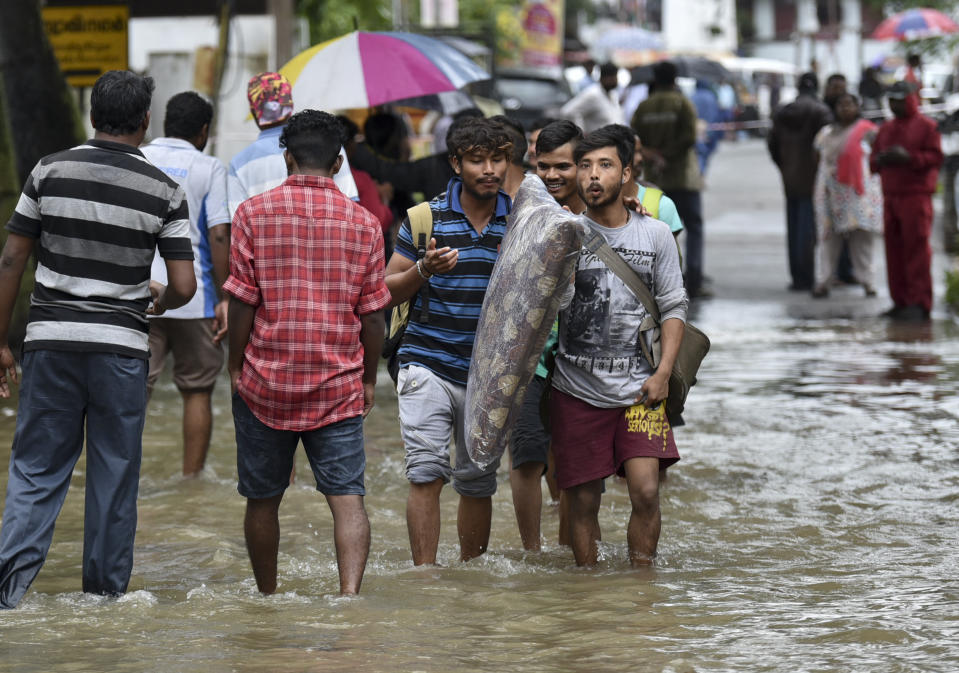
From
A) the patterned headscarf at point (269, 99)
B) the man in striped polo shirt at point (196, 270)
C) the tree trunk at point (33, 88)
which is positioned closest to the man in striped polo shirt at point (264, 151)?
the patterned headscarf at point (269, 99)

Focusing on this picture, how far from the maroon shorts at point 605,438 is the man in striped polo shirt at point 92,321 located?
4.88 feet

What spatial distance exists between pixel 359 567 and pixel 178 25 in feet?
44.2

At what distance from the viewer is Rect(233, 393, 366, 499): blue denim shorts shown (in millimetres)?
5375

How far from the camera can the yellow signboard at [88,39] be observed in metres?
12.8

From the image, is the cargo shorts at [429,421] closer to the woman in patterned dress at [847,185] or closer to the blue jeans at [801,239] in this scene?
the woman in patterned dress at [847,185]

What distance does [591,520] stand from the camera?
19.9 ft

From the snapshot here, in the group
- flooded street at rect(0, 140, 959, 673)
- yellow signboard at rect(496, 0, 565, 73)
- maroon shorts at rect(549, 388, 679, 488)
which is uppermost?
yellow signboard at rect(496, 0, 565, 73)

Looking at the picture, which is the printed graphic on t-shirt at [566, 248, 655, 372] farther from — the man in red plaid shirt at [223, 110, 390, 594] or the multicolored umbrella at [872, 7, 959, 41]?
the multicolored umbrella at [872, 7, 959, 41]

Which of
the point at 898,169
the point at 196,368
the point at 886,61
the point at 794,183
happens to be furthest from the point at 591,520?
the point at 886,61

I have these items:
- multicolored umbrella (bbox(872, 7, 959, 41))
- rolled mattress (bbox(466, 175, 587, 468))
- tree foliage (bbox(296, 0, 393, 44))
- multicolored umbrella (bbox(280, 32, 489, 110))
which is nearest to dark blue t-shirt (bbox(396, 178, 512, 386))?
rolled mattress (bbox(466, 175, 587, 468))

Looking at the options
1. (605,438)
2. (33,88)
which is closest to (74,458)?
(605,438)

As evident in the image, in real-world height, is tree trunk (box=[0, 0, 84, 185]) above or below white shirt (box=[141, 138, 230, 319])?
above

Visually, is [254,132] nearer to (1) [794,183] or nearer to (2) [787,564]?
(1) [794,183]

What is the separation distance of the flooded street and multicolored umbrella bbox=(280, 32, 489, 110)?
2.03 metres
